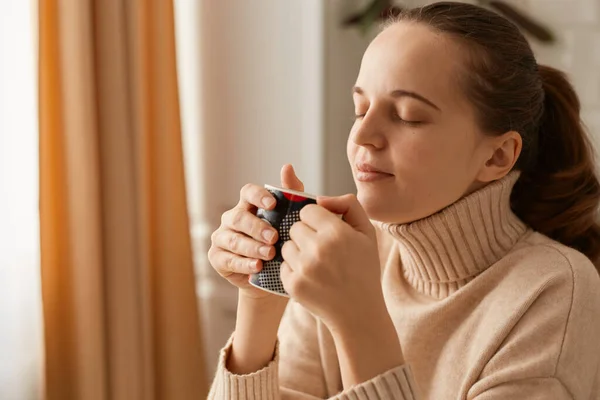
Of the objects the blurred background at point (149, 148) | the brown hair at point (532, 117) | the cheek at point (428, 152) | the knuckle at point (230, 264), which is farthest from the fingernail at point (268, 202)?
the blurred background at point (149, 148)

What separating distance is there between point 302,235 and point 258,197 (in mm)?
92

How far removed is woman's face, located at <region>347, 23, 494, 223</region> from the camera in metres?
1.09

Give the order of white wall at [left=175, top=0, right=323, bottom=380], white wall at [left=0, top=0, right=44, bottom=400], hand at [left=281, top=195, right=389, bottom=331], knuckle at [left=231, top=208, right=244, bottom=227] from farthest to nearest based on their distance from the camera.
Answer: white wall at [left=175, top=0, right=323, bottom=380] < white wall at [left=0, top=0, right=44, bottom=400] < knuckle at [left=231, top=208, right=244, bottom=227] < hand at [left=281, top=195, right=389, bottom=331]

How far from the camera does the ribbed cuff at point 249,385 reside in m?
1.19

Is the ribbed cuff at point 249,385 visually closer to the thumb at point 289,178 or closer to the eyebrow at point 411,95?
the thumb at point 289,178

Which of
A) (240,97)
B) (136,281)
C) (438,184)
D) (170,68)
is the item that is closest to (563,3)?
(240,97)

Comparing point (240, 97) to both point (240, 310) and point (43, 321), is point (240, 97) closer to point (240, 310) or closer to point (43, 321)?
point (43, 321)

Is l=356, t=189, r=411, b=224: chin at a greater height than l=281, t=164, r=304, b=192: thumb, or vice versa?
l=281, t=164, r=304, b=192: thumb

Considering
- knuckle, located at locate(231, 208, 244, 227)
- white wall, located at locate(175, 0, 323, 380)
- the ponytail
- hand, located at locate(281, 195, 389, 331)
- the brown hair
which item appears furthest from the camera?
white wall, located at locate(175, 0, 323, 380)

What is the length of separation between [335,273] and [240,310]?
1.17 feet

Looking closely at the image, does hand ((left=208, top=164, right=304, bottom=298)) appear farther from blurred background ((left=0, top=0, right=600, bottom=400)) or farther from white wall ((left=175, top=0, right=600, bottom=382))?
white wall ((left=175, top=0, right=600, bottom=382))


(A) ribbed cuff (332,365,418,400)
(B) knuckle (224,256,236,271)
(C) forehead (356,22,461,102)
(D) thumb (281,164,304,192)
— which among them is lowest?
(A) ribbed cuff (332,365,418,400)

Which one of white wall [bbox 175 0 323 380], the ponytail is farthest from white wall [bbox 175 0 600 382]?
the ponytail

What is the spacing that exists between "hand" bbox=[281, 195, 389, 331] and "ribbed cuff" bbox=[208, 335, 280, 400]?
30 centimetres
